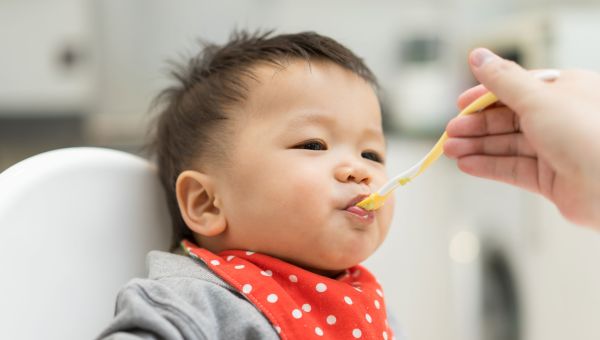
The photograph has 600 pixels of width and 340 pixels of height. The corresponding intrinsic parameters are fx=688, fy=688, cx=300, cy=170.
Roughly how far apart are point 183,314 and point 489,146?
1.55ft

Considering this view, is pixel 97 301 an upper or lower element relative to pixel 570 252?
upper

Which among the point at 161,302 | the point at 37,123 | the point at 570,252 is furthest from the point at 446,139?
the point at 37,123

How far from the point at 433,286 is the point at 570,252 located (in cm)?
47

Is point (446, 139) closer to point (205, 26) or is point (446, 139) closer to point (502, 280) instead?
point (502, 280)

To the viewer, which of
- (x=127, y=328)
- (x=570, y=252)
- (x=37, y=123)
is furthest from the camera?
(x=37, y=123)

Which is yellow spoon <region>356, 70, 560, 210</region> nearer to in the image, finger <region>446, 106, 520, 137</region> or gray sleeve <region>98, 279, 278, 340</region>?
finger <region>446, 106, 520, 137</region>

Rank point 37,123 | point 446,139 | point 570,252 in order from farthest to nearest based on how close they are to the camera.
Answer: point 37,123 < point 570,252 < point 446,139

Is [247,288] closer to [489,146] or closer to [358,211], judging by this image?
[358,211]

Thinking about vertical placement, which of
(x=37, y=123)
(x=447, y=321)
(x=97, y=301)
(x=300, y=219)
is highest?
(x=300, y=219)

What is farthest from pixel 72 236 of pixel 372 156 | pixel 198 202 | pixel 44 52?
pixel 44 52

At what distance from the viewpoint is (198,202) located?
826mm

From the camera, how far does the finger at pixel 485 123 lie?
87 cm

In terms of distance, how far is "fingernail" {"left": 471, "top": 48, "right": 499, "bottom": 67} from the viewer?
755 mm

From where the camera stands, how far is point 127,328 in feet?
2.01
